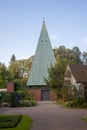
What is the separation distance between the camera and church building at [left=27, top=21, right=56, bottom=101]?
67.9m

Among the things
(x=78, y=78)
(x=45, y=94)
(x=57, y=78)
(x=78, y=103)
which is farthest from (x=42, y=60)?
(x=78, y=103)

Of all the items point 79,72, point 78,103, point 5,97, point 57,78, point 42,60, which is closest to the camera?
point 78,103

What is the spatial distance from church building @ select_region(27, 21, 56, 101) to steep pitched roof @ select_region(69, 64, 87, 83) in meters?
15.6

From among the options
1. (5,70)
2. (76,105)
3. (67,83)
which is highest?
(5,70)

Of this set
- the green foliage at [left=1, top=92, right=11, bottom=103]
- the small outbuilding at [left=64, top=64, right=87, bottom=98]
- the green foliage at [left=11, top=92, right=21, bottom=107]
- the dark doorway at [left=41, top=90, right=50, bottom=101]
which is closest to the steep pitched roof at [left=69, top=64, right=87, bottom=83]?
the small outbuilding at [left=64, top=64, right=87, bottom=98]

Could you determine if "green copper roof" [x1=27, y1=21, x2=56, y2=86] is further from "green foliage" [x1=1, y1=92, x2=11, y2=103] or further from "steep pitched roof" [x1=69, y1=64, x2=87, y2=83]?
"green foliage" [x1=1, y1=92, x2=11, y2=103]

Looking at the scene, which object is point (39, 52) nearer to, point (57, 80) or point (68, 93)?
point (57, 80)

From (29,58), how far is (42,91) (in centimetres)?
2593

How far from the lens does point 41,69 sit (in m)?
69.1

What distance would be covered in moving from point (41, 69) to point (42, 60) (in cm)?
221

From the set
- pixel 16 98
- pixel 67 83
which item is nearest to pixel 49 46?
pixel 67 83

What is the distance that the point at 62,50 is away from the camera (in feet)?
294

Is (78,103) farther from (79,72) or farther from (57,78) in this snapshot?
(57,78)

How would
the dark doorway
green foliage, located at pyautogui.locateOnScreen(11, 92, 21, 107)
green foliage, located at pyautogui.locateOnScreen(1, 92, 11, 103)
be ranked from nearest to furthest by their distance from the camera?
green foliage, located at pyautogui.locateOnScreen(11, 92, 21, 107) < green foliage, located at pyautogui.locateOnScreen(1, 92, 11, 103) < the dark doorway
